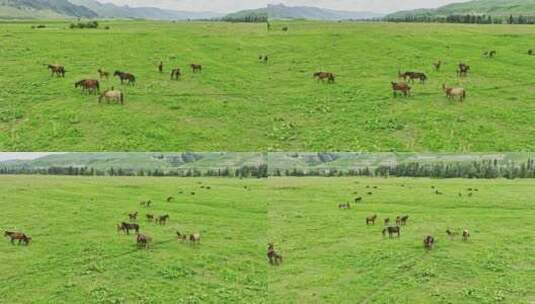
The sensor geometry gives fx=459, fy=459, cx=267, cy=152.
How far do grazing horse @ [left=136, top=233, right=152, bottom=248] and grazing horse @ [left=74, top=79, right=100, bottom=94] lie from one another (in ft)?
19.8

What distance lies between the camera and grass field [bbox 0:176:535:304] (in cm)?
1544

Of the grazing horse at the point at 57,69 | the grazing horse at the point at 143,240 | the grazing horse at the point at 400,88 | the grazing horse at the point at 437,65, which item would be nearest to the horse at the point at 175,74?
the grazing horse at the point at 57,69

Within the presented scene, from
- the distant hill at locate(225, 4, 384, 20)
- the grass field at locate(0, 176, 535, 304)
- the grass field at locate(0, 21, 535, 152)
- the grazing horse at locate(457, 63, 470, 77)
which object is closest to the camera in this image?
the grass field at locate(0, 21, 535, 152)

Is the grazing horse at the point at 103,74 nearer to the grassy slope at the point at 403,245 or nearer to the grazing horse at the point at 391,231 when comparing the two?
the grassy slope at the point at 403,245

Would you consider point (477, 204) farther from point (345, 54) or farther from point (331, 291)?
point (345, 54)

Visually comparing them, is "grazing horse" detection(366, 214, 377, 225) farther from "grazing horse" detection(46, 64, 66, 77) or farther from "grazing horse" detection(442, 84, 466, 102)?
"grazing horse" detection(46, 64, 66, 77)

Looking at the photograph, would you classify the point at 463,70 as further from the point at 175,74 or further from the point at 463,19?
the point at 175,74

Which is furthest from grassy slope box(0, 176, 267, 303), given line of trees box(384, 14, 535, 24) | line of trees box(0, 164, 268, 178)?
line of trees box(384, 14, 535, 24)

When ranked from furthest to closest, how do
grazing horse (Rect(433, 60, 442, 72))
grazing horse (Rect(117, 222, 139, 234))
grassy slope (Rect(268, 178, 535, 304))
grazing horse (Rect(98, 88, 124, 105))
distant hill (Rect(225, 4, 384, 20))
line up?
grazing horse (Rect(117, 222, 139, 234)), grassy slope (Rect(268, 178, 535, 304)), distant hill (Rect(225, 4, 384, 20)), grazing horse (Rect(433, 60, 442, 72)), grazing horse (Rect(98, 88, 124, 105))

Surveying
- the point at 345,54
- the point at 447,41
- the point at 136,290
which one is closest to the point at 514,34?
the point at 447,41

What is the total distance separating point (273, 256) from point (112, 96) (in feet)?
26.2

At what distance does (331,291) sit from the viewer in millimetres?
15906

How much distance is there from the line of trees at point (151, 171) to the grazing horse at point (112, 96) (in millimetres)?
3306

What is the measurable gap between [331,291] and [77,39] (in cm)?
1169
